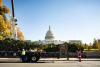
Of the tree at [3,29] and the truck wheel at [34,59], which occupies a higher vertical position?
the tree at [3,29]

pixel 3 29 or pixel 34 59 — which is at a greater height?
pixel 3 29

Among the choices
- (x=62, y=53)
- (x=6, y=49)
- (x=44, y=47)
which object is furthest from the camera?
(x=44, y=47)

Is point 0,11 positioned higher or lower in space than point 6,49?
higher

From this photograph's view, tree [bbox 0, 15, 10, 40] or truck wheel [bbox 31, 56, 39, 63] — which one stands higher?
tree [bbox 0, 15, 10, 40]

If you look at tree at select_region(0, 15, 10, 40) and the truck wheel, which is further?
tree at select_region(0, 15, 10, 40)

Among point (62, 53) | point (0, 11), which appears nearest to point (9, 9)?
point (0, 11)

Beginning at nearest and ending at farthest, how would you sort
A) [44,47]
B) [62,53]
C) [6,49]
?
[62,53] < [6,49] < [44,47]

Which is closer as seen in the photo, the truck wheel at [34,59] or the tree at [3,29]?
the truck wheel at [34,59]

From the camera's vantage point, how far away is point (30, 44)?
5278cm

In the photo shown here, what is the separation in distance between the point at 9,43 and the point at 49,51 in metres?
7.19

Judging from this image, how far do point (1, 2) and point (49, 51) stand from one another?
44.9 feet

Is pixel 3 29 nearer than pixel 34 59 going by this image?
No

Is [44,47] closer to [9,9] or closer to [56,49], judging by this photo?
[56,49]

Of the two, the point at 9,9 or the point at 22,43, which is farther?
the point at 9,9
